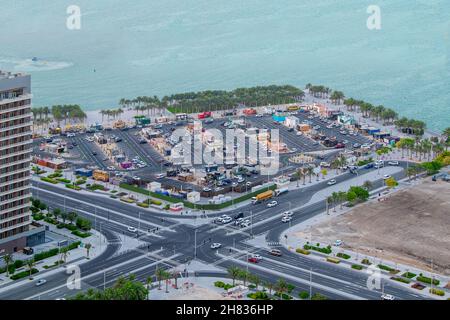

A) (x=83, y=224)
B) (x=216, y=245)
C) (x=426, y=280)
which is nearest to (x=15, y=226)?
(x=83, y=224)

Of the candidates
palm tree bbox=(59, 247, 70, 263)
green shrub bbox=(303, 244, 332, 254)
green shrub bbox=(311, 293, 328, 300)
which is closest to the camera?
green shrub bbox=(311, 293, 328, 300)

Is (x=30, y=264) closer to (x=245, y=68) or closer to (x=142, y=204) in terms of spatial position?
(x=142, y=204)

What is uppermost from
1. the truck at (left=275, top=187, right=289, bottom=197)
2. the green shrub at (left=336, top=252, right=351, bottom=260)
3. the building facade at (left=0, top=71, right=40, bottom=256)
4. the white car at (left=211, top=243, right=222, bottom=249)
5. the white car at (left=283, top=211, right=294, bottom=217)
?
the building facade at (left=0, top=71, right=40, bottom=256)

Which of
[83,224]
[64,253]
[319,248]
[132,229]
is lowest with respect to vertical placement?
[319,248]

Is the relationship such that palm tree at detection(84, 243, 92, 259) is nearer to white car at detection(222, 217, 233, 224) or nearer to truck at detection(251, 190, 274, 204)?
white car at detection(222, 217, 233, 224)

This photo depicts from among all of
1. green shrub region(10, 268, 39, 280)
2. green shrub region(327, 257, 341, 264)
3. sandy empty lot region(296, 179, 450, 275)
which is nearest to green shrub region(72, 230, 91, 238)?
green shrub region(10, 268, 39, 280)

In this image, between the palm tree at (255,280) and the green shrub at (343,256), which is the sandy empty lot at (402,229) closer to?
the green shrub at (343,256)
